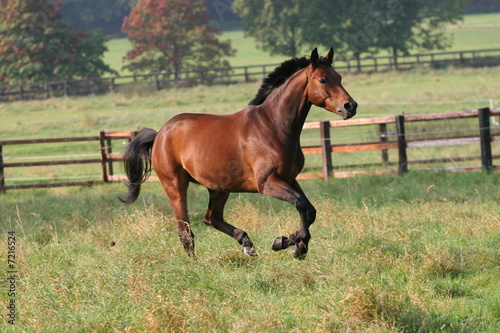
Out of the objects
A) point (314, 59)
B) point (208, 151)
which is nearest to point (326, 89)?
point (314, 59)

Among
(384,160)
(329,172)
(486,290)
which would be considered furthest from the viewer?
(384,160)

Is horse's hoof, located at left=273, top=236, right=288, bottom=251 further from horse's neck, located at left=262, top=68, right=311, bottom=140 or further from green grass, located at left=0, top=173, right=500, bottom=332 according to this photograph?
horse's neck, located at left=262, top=68, right=311, bottom=140

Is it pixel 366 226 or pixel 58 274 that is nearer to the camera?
pixel 58 274

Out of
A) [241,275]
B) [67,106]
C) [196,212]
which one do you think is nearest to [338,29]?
[67,106]

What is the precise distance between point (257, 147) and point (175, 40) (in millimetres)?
43421

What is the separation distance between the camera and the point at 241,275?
6266 mm

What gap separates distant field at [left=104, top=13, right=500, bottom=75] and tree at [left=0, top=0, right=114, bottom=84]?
11580mm

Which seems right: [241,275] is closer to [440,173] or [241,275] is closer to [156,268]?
[156,268]

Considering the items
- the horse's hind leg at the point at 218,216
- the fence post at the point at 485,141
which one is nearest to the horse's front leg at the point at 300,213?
the horse's hind leg at the point at 218,216

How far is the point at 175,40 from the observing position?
49531 mm

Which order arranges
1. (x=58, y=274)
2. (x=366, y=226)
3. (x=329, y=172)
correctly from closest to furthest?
1. (x=58, y=274)
2. (x=366, y=226)
3. (x=329, y=172)

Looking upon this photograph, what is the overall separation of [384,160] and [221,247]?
9.17 meters

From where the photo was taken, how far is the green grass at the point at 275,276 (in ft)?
16.2

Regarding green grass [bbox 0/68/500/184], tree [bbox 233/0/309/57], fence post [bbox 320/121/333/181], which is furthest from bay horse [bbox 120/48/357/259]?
tree [bbox 233/0/309/57]
